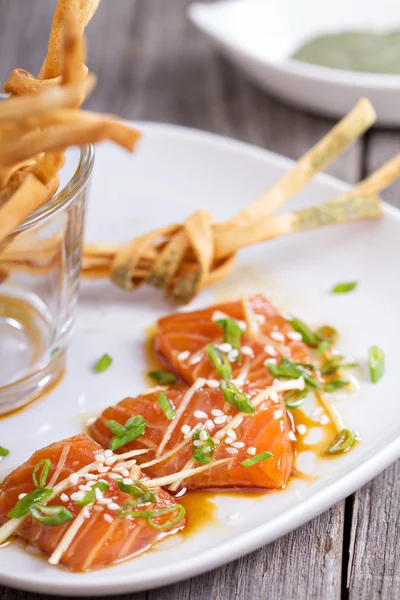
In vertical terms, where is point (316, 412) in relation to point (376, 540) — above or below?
above

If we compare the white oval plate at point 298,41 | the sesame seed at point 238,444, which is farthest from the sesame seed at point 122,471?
the white oval plate at point 298,41

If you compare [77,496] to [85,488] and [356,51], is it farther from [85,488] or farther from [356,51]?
[356,51]

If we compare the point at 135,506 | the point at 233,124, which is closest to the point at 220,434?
the point at 135,506

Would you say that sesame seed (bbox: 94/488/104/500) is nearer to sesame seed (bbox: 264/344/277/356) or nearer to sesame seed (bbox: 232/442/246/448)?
sesame seed (bbox: 232/442/246/448)

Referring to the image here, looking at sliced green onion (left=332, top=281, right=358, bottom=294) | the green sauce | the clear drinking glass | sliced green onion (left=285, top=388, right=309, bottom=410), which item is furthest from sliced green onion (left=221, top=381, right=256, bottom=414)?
the green sauce

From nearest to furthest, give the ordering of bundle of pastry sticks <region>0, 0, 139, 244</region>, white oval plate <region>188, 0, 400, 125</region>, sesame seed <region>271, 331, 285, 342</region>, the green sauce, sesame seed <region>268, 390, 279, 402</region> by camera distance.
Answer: bundle of pastry sticks <region>0, 0, 139, 244</region> → sesame seed <region>268, 390, 279, 402</region> → sesame seed <region>271, 331, 285, 342</region> → white oval plate <region>188, 0, 400, 125</region> → the green sauce

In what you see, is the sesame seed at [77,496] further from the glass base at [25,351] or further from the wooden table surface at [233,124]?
the glass base at [25,351]
